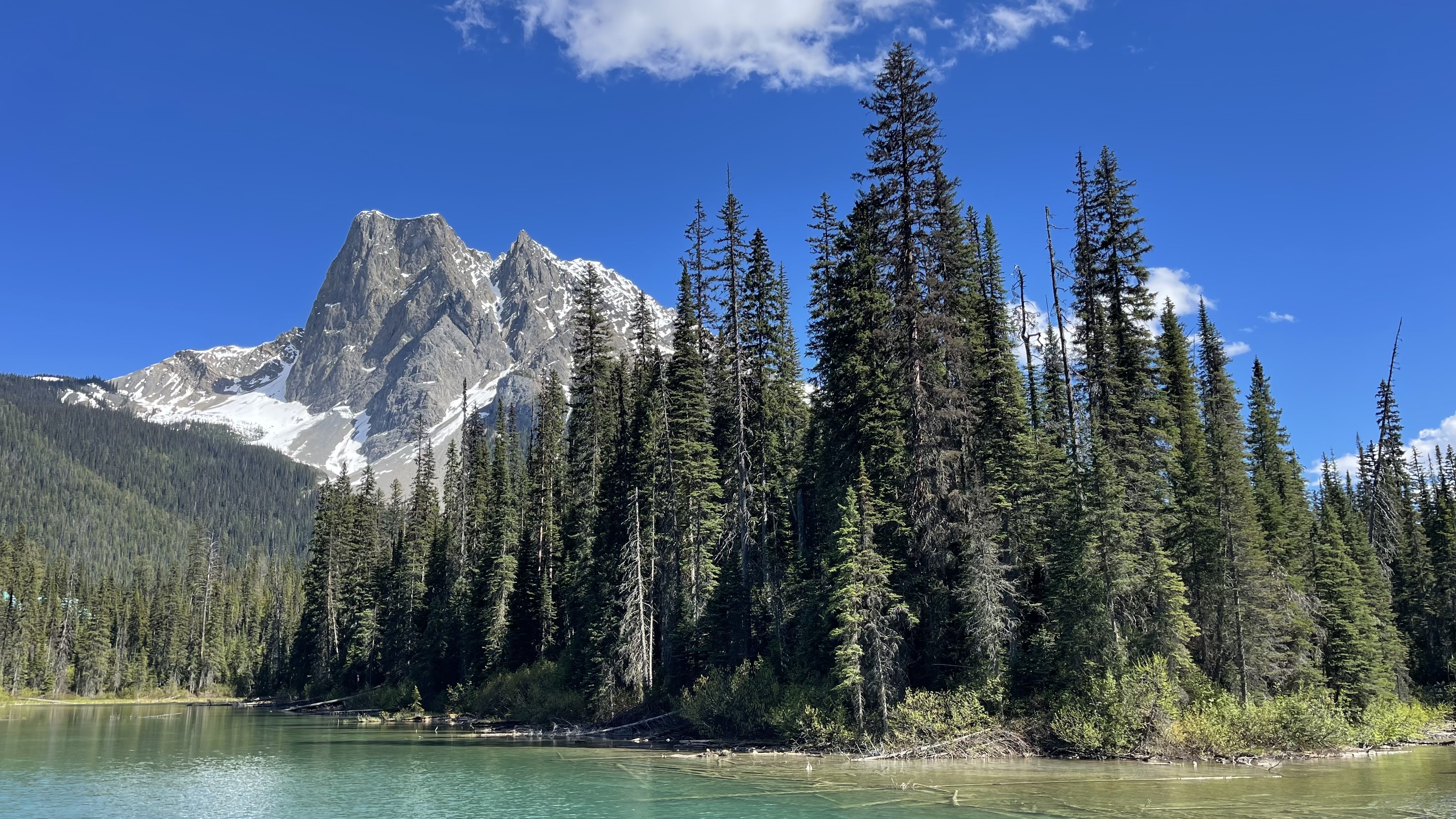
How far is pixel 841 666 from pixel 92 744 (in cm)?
4142

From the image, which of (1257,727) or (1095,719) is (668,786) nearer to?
(1095,719)

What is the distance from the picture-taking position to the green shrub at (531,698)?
48.2 meters

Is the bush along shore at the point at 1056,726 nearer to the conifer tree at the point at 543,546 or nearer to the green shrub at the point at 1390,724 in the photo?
the green shrub at the point at 1390,724

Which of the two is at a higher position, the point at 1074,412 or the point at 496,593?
the point at 1074,412

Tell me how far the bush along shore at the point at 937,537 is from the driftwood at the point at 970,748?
0.08 m

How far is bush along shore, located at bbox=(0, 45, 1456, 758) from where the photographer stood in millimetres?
30359

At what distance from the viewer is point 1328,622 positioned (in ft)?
124

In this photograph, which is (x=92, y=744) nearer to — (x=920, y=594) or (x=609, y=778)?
(x=609, y=778)

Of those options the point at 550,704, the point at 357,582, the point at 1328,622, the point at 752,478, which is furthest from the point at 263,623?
the point at 1328,622

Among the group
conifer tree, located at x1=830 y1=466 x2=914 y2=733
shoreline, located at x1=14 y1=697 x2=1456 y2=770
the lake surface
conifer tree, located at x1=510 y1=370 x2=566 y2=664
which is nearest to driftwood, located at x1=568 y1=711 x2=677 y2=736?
shoreline, located at x1=14 y1=697 x2=1456 y2=770

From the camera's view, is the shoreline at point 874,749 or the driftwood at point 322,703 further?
the driftwood at point 322,703

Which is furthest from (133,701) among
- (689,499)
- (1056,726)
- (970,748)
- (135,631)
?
(1056,726)

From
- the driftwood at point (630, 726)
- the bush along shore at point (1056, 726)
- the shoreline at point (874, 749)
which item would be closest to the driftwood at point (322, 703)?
the shoreline at point (874, 749)

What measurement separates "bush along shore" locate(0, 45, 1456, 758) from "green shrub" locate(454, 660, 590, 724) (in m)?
0.24
